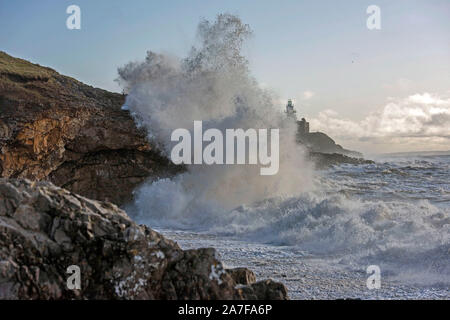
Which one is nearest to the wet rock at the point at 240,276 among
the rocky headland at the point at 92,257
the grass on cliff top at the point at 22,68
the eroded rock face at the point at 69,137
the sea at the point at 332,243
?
the rocky headland at the point at 92,257

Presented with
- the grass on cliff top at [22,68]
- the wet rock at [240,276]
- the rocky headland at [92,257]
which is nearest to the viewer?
the rocky headland at [92,257]

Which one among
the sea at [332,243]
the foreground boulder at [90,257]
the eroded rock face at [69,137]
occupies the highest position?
the eroded rock face at [69,137]

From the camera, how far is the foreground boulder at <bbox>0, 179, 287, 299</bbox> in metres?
3.26

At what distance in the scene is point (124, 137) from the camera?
45.5 feet

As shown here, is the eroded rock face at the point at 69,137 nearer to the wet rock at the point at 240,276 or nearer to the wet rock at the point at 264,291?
the wet rock at the point at 240,276

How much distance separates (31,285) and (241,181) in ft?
36.6

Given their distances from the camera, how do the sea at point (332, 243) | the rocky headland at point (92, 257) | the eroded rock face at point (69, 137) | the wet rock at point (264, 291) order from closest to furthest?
the rocky headland at point (92, 257) < the wet rock at point (264, 291) < the sea at point (332, 243) < the eroded rock face at point (69, 137)

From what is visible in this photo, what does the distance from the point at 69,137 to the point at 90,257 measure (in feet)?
33.4

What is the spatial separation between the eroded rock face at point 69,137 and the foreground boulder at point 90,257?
855cm

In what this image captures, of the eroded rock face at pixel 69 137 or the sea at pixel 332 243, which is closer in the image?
the sea at pixel 332 243

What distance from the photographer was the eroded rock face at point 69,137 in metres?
11.5

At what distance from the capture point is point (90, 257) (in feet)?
11.1

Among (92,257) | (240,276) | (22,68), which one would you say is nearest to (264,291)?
(240,276)
